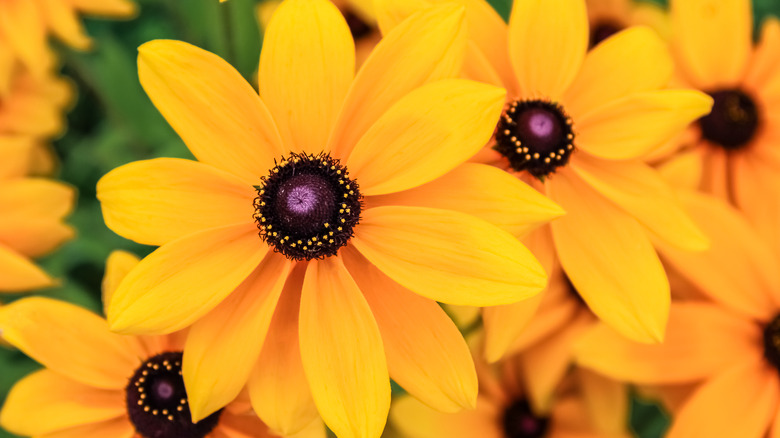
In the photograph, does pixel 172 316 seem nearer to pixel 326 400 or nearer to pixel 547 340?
pixel 326 400

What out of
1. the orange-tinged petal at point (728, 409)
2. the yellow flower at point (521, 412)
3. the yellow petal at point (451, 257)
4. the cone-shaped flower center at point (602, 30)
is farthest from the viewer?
the cone-shaped flower center at point (602, 30)

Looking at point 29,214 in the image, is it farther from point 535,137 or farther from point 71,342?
point 535,137

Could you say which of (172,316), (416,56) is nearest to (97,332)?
(172,316)

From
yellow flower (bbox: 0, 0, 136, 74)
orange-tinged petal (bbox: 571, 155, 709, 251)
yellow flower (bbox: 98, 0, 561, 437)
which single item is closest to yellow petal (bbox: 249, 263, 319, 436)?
yellow flower (bbox: 98, 0, 561, 437)

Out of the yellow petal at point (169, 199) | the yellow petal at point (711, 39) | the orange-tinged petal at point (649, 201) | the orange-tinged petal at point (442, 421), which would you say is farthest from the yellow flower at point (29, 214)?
the yellow petal at point (711, 39)

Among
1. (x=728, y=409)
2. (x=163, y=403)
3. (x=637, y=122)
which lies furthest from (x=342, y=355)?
(x=728, y=409)

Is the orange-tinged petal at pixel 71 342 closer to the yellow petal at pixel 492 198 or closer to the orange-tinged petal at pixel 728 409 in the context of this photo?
the yellow petal at pixel 492 198
